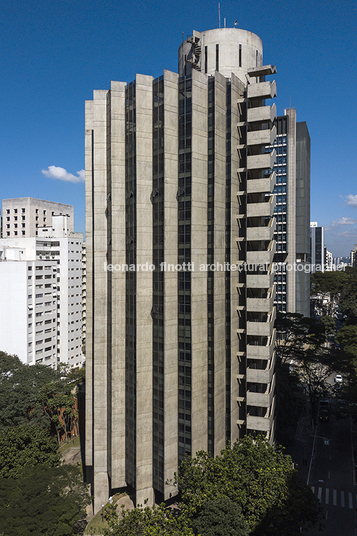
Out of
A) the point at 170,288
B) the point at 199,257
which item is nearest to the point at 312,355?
the point at 199,257

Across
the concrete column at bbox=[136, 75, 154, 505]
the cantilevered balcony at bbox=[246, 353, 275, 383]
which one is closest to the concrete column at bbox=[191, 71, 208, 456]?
the concrete column at bbox=[136, 75, 154, 505]

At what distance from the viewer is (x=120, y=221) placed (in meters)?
38.2

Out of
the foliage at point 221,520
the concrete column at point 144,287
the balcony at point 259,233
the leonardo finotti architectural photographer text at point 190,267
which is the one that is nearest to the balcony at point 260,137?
the balcony at point 259,233

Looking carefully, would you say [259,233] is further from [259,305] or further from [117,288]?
[117,288]

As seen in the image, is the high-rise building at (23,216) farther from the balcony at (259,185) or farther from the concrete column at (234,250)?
the balcony at (259,185)

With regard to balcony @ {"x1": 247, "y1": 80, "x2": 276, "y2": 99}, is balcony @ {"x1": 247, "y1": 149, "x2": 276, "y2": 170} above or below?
below

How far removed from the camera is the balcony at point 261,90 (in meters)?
37.4

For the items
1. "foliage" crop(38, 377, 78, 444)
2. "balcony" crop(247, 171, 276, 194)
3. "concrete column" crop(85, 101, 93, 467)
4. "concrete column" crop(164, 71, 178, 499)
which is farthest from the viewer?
"foliage" crop(38, 377, 78, 444)

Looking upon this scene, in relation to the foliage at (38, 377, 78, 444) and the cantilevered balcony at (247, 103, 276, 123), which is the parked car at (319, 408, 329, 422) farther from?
the cantilevered balcony at (247, 103, 276, 123)

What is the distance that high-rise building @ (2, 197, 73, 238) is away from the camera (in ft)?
402

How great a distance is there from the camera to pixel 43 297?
7844cm

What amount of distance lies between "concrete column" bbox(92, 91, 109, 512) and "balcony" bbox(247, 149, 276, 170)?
54.1 feet

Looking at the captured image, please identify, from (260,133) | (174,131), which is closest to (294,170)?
(260,133)

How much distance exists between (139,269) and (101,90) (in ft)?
69.1
